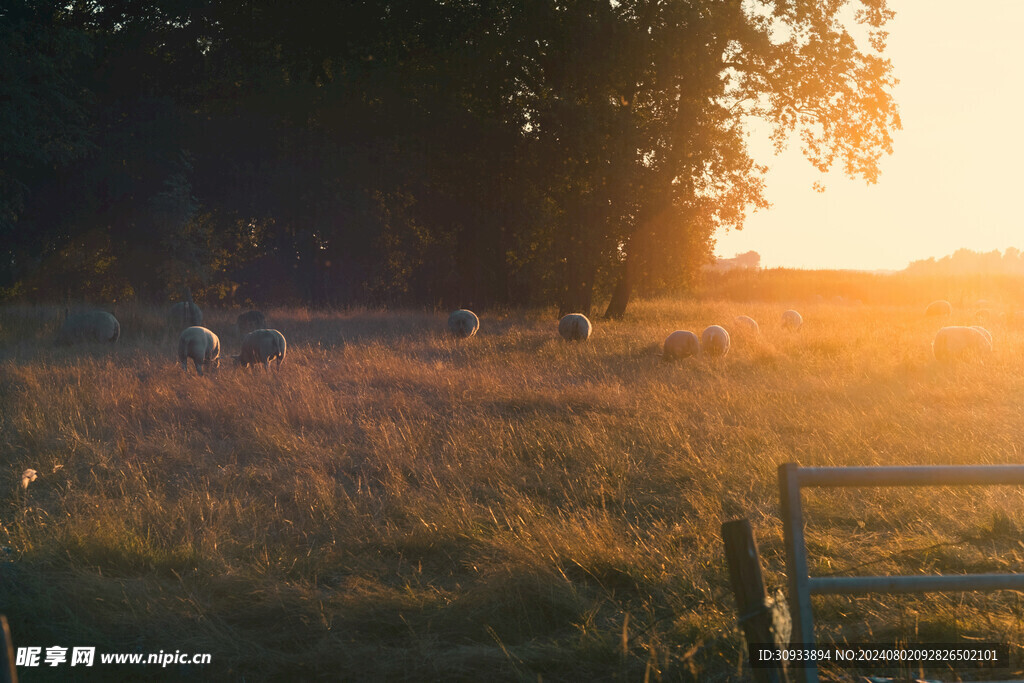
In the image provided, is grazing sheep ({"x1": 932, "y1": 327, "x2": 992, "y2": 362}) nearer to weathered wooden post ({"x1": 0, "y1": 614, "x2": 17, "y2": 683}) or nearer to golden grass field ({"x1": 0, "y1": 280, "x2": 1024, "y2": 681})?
golden grass field ({"x1": 0, "y1": 280, "x2": 1024, "y2": 681})

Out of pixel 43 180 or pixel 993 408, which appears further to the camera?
pixel 43 180

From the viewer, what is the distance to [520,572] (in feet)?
15.0

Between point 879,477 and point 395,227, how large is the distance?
3263 centimetres

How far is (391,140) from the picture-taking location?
31016mm

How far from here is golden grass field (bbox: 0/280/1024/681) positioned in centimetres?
397

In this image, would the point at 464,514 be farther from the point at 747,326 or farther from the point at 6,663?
the point at 747,326

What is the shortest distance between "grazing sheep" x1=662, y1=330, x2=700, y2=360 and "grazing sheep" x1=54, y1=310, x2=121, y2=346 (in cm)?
1279

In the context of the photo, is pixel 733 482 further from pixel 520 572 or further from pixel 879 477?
pixel 879 477

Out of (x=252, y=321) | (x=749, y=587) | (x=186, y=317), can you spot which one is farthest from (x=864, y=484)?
(x=186, y=317)

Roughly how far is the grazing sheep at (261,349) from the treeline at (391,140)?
279 inches

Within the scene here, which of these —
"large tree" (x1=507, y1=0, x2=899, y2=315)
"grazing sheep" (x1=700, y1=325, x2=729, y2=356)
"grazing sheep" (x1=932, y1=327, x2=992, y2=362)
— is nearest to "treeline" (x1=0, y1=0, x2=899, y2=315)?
"large tree" (x1=507, y1=0, x2=899, y2=315)

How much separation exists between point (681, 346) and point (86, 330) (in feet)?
44.5

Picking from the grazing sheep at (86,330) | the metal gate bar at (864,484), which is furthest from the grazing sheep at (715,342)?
the metal gate bar at (864,484)

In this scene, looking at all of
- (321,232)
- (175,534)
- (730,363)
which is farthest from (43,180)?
(175,534)
